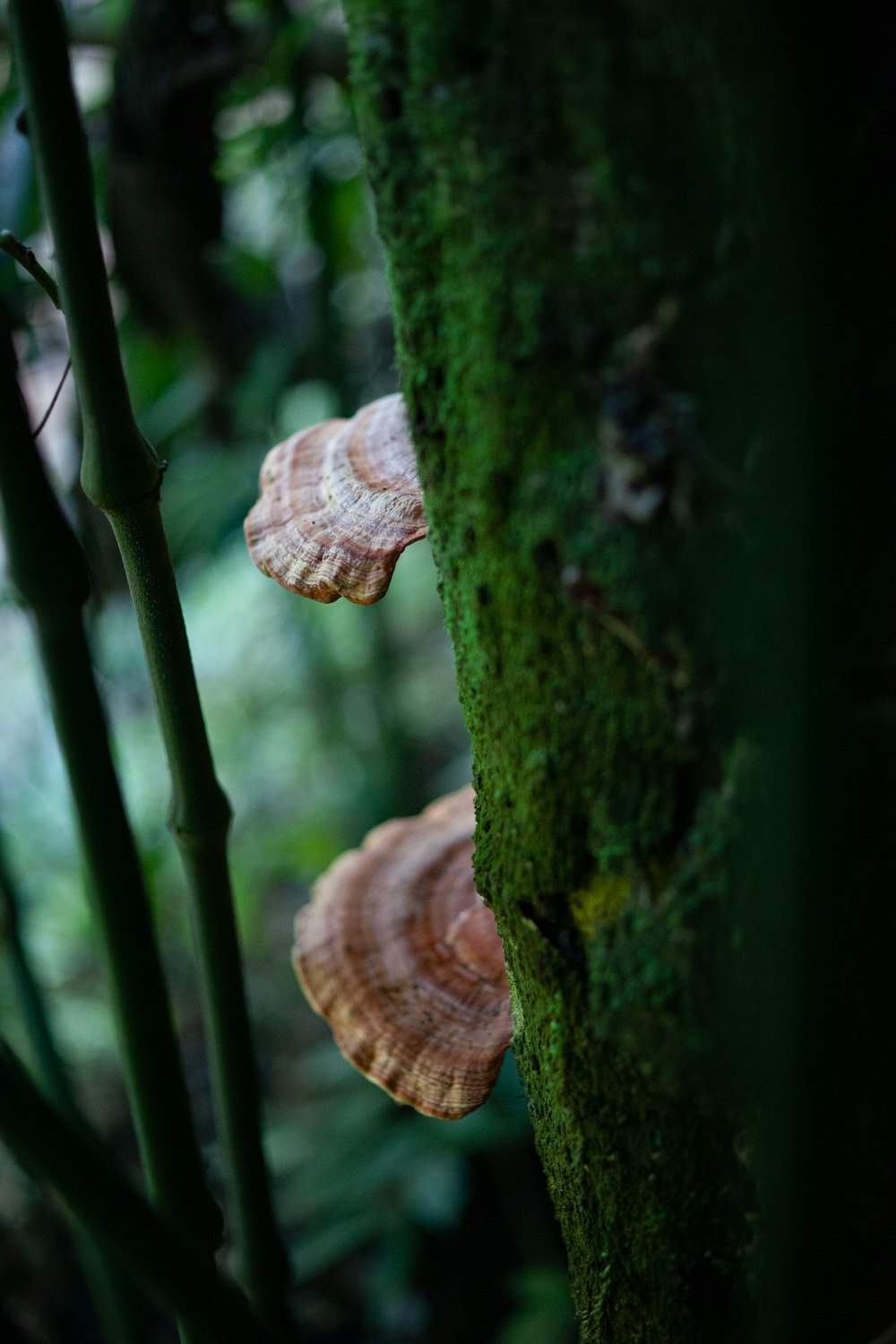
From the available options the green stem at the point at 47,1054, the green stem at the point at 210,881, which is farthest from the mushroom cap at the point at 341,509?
the green stem at the point at 47,1054

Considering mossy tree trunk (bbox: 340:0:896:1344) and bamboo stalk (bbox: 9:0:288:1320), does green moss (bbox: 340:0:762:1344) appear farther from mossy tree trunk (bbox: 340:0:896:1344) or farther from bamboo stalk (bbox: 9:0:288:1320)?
bamboo stalk (bbox: 9:0:288:1320)

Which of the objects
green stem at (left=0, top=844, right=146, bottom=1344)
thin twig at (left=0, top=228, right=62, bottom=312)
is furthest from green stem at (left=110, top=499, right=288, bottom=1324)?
green stem at (left=0, top=844, right=146, bottom=1344)

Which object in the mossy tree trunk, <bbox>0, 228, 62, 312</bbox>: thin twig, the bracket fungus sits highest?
<bbox>0, 228, 62, 312</bbox>: thin twig

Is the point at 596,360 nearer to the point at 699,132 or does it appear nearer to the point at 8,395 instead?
the point at 699,132

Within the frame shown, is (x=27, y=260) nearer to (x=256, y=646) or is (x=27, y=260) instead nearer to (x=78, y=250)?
(x=78, y=250)

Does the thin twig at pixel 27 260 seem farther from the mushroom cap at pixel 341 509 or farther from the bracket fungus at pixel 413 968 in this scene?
the bracket fungus at pixel 413 968

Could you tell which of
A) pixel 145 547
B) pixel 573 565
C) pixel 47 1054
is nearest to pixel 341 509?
pixel 145 547
